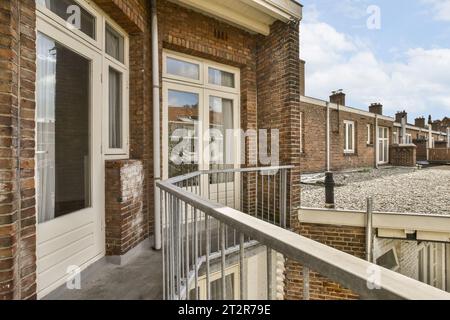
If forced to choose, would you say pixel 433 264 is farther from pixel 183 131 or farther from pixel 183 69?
pixel 183 69

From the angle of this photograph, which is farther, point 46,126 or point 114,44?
point 114,44

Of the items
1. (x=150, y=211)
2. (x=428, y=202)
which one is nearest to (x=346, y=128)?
(x=428, y=202)

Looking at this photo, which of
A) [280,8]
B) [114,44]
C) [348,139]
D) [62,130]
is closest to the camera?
[62,130]

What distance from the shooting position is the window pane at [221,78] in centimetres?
461

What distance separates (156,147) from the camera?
12.1ft

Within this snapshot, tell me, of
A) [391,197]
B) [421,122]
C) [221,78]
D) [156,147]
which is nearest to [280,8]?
[221,78]

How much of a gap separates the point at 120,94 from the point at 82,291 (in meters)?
2.33

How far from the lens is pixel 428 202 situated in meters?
5.96

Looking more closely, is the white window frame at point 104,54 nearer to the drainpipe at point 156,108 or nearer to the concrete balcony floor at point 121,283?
the drainpipe at point 156,108

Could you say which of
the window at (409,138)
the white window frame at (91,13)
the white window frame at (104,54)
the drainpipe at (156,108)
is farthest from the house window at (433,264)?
the window at (409,138)

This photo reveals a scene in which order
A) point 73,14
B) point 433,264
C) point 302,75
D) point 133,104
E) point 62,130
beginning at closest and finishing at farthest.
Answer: point 62,130
point 73,14
point 133,104
point 433,264
point 302,75

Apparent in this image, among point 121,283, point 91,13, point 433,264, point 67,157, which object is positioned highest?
point 91,13

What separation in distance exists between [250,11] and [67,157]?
3422 millimetres
